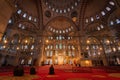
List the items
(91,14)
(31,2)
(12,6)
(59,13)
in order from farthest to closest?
(59,13) → (91,14) → (31,2) → (12,6)

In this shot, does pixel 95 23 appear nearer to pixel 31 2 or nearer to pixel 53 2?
pixel 53 2

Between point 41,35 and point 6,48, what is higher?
point 41,35

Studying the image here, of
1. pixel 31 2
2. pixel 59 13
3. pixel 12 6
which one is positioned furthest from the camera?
pixel 59 13

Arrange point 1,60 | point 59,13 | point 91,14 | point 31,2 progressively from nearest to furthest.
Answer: point 1,60, point 31,2, point 91,14, point 59,13

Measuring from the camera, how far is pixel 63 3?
117 ft

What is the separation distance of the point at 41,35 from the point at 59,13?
1209 centimetres

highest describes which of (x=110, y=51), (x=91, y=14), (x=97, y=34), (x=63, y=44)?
(x=91, y=14)

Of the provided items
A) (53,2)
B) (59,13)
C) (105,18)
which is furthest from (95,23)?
(53,2)

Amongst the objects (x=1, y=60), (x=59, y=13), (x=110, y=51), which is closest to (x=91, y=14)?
(x=59, y=13)

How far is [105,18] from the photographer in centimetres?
2773

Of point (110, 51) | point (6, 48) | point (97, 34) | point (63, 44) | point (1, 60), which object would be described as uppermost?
point (97, 34)

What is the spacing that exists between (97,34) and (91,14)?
319 inches

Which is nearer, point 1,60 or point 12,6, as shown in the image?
point 12,6

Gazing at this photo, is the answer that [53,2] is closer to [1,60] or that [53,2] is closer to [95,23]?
[95,23]
